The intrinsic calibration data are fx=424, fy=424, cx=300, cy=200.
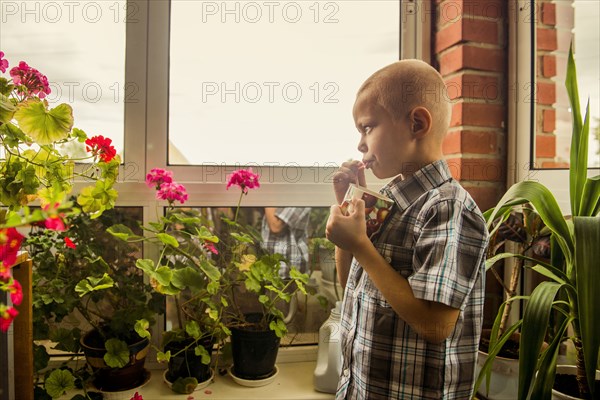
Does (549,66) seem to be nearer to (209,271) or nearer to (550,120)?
(550,120)

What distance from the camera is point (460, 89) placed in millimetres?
1505

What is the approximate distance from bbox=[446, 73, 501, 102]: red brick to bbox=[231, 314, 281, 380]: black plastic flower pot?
1058 mm

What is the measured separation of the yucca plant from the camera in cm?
83

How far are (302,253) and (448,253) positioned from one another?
857mm

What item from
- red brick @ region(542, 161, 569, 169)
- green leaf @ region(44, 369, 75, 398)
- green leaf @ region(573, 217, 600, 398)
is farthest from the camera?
red brick @ region(542, 161, 569, 169)

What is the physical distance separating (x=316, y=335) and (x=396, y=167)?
922 millimetres

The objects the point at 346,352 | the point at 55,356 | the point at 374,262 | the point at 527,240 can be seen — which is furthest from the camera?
the point at 55,356

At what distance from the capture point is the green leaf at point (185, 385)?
4.19 feet

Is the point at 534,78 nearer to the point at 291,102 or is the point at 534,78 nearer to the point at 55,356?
the point at 291,102

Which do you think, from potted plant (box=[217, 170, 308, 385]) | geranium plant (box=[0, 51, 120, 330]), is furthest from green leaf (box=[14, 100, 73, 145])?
potted plant (box=[217, 170, 308, 385])

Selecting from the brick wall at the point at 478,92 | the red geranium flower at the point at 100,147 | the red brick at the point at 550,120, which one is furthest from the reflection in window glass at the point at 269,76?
the red brick at the point at 550,120

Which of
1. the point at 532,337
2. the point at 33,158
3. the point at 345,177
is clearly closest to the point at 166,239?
the point at 33,158

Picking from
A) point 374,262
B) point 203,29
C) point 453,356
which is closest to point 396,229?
point 374,262

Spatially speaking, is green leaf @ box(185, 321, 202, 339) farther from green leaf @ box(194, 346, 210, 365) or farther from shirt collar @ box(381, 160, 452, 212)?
shirt collar @ box(381, 160, 452, 212)
